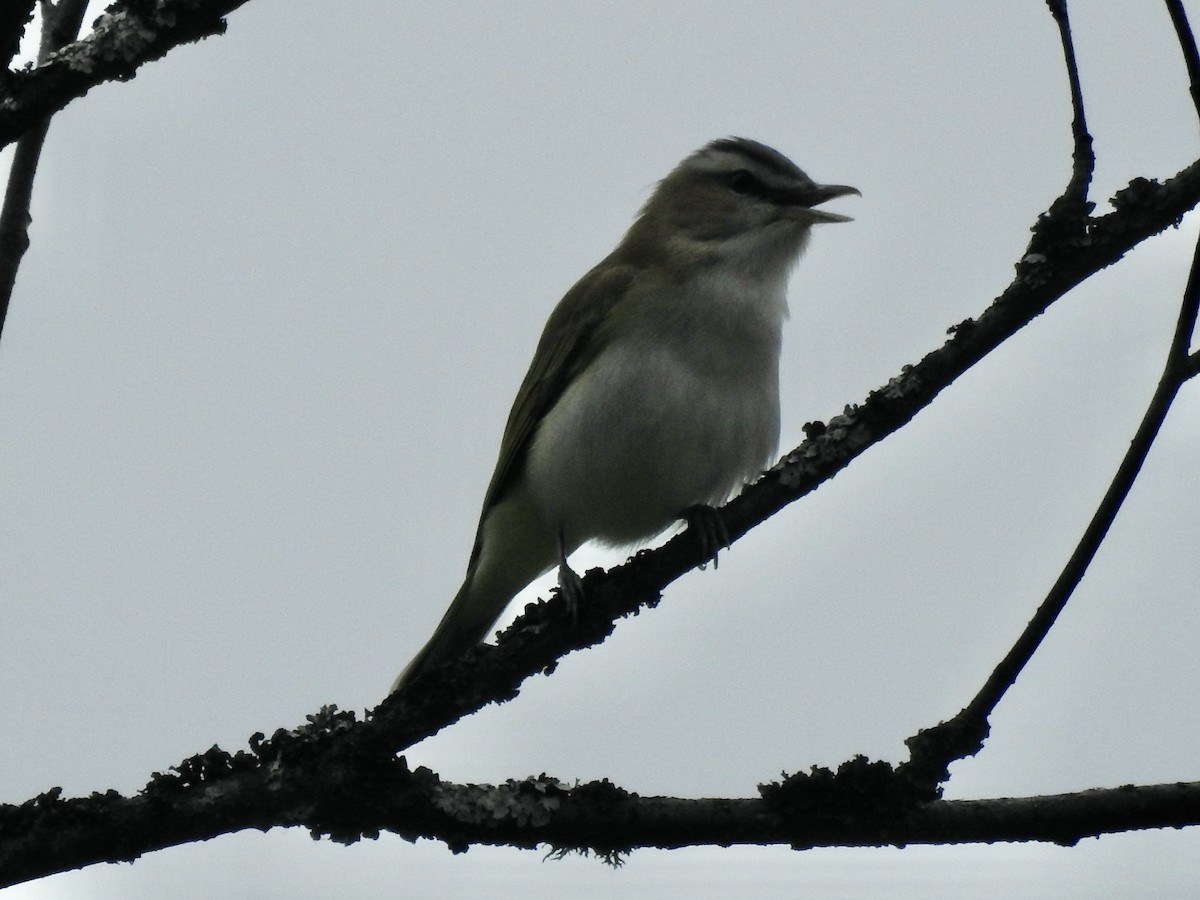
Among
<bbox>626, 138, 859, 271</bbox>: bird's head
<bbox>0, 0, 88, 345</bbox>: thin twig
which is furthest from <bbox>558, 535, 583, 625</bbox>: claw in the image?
<bbox>626, 138, 859, 271</bbox>: bird's head

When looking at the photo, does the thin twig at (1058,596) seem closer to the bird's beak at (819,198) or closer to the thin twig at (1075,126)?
the thin twig at (1075,126)

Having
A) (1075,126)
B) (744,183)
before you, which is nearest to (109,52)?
(1075,126)

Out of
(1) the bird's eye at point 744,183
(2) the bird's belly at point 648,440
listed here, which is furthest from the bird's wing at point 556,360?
(1) the bird's eye at point 744,183

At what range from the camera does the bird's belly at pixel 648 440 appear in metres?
5.59

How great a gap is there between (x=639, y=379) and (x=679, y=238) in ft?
3.80

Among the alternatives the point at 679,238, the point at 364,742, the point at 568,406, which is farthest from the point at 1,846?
the point at 679,238

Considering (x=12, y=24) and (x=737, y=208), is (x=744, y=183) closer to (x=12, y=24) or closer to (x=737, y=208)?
(x=737, y=208)

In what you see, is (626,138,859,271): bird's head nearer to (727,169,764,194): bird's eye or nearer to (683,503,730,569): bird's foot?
(727,169,764,194): bird's eye

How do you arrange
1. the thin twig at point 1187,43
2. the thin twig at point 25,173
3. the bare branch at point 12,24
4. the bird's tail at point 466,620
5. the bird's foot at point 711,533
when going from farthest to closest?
the bird's tail at point 466,620
the bird's foot at point 711,533
the thin twig at point 25,173
the thin twig at point 1187,43
the bare branch at point 12,24

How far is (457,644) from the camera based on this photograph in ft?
20.9

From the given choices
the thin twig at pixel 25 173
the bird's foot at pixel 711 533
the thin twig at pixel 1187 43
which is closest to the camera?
the thin twig at pixel 1187 43

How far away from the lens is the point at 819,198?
6613 millimetres

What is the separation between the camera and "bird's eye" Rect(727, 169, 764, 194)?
6.80m

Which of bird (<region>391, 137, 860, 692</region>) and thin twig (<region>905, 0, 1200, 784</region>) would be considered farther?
bird (<region>391, 137, 860, 692</region>)
